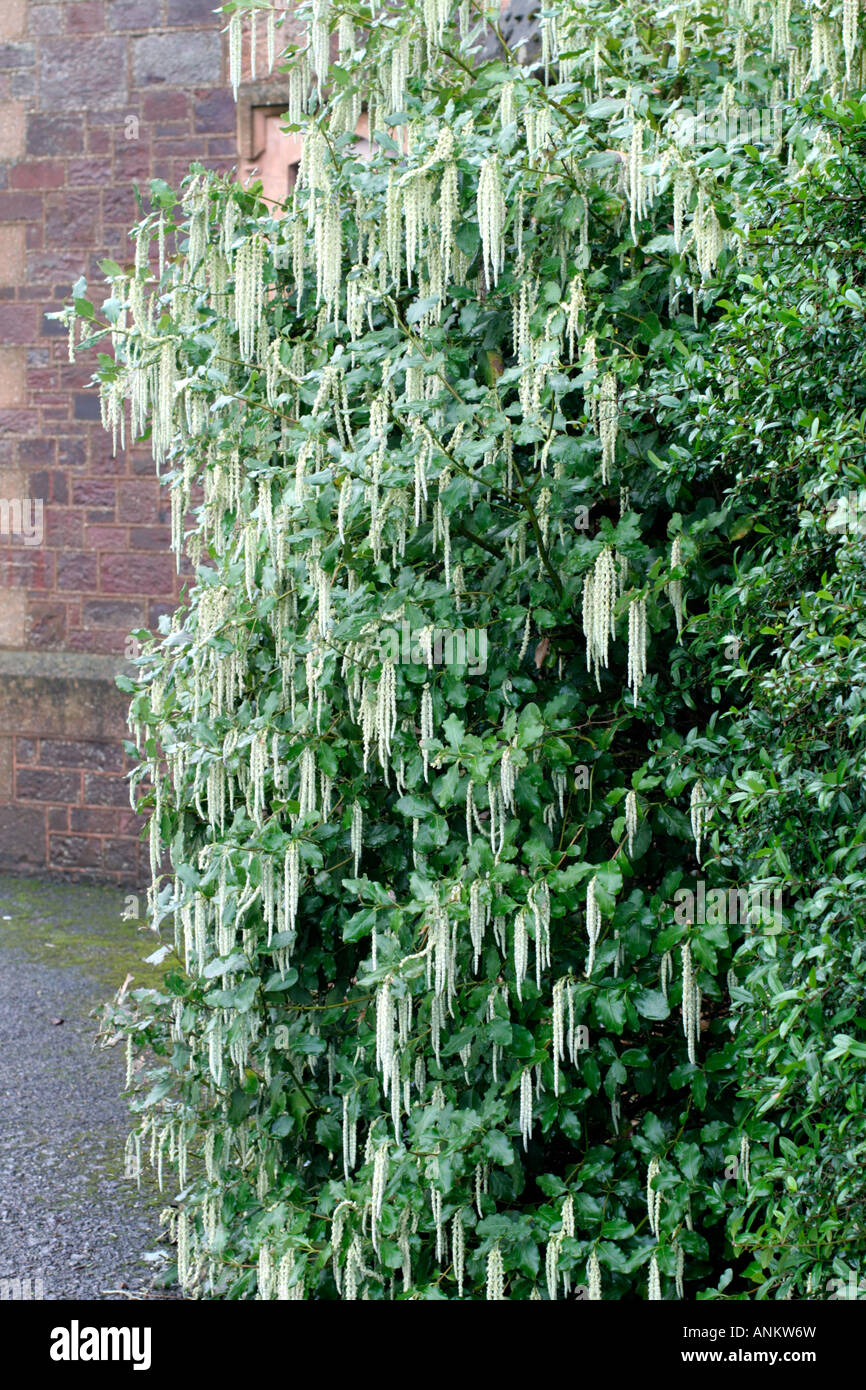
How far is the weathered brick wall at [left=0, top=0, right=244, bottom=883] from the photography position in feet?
26.8

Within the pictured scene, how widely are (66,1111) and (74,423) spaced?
15.0 feet

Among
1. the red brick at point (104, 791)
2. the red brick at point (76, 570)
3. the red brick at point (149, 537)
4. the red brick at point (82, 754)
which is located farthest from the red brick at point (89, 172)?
the red brick at point (104, 791)

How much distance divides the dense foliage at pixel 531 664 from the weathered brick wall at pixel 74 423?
16.2 feet

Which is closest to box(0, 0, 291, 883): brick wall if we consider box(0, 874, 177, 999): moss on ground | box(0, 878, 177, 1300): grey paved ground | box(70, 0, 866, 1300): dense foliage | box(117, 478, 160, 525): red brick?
box(117, 478, 160, 525): red brick

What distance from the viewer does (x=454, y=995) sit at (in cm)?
285

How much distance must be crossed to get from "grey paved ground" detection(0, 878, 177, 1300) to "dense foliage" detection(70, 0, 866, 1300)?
69cm

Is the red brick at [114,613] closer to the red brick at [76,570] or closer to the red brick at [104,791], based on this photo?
the red brick at [76,570]

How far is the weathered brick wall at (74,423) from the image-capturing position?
321 inches

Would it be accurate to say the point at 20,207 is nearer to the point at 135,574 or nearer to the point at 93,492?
the point at 93,492

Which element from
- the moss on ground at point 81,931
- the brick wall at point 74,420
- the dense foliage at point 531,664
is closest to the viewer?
the dense foliage at point 531,664

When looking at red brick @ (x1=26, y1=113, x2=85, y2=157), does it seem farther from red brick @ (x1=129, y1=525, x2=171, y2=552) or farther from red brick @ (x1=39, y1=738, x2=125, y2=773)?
red brick @ (x1=39, y1=738, x2=125, y2=773)

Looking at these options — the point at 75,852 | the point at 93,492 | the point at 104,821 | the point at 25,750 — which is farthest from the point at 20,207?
the point at 75,852

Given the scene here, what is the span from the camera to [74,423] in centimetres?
843
